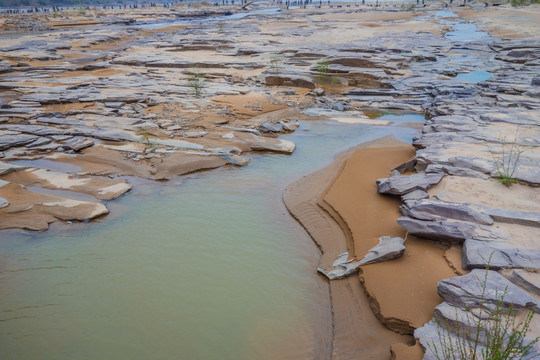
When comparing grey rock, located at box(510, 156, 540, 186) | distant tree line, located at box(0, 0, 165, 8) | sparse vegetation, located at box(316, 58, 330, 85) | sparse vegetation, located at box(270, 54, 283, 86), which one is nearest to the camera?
grey rock, located at box(510, 156, 540, 186)

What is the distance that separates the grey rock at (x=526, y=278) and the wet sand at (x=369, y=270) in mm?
498

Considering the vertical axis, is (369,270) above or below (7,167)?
below

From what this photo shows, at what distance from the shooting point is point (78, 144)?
24.4 ft

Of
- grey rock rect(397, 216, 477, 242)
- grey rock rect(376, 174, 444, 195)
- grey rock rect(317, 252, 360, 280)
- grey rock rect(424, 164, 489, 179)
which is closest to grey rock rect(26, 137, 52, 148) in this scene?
grey rock rect(317, 252, 360, 280)

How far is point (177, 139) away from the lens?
7.92 metres

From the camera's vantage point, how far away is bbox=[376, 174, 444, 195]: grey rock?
5.06 meters

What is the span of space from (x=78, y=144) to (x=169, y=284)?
492 centimetres

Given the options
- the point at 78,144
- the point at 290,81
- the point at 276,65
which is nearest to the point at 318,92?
the point at 290,81

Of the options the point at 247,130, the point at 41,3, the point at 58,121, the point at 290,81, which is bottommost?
the point at 247,130

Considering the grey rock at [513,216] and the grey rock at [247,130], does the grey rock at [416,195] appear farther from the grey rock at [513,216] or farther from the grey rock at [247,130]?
the grey rock at [247,130]

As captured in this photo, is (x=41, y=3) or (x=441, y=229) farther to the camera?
(x=41, y=3)

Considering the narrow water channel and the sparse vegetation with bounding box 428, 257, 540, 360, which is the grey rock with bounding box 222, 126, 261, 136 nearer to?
the narrow water channel

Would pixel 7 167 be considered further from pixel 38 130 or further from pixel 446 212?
pixel 446 212

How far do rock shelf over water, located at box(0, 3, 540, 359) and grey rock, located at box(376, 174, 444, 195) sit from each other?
1.1 inches
